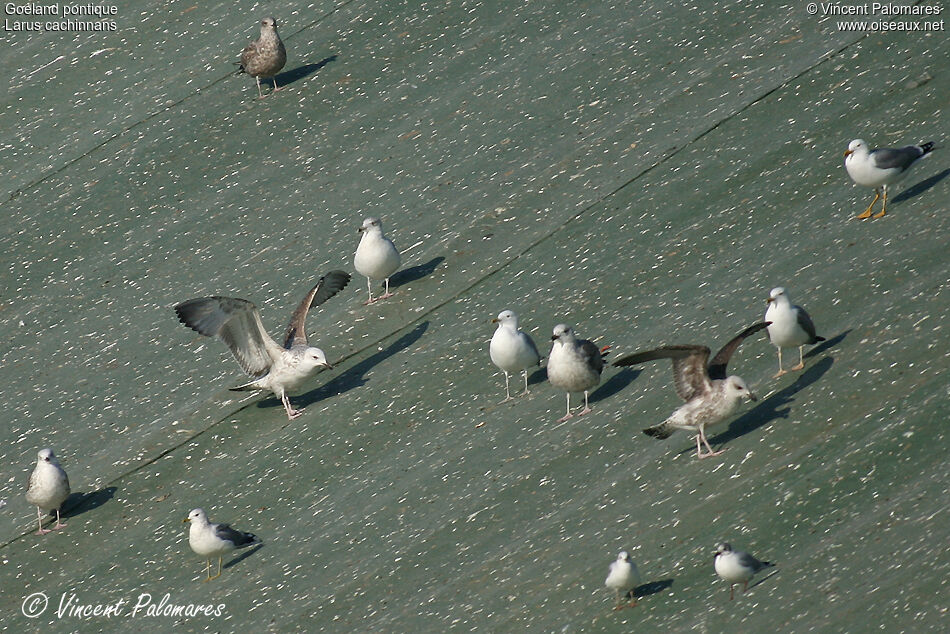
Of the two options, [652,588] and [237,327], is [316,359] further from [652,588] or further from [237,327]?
[652,588]

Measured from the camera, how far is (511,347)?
11070 mm

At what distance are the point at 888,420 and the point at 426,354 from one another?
419 cm

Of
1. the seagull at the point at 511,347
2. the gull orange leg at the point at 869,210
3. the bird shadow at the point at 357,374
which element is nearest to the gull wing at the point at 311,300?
the bird shadow at the point at 357,374

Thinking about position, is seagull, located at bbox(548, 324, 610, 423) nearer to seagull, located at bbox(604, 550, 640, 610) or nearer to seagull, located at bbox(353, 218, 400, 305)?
seagull, located at bbox(604, 550, 640, 610)

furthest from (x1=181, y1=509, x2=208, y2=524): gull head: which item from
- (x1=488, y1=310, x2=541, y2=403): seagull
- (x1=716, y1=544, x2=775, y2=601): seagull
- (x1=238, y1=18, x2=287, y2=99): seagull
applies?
(x1=238, y1=18, x2=287, y2=99): seagull

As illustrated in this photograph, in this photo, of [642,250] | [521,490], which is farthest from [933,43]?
[521,490]

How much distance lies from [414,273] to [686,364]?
385 cm

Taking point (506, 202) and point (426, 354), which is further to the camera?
point (506, 202)

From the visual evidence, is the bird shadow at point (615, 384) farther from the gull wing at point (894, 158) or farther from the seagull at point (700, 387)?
the gull wing at point (894, 158)

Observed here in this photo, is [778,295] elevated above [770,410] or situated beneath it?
elevated above

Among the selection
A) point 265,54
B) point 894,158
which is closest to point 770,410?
Answer: point 894,158

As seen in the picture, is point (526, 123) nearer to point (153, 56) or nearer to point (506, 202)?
point (506, 202)

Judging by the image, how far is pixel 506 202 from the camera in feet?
46.0

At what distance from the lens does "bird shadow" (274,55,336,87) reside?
54.5ft
